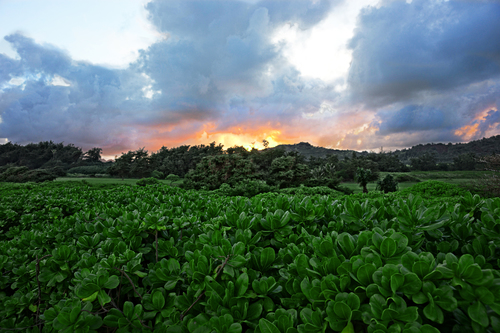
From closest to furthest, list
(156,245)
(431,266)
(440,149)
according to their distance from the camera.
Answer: (431,266), (156,245), (440,149)

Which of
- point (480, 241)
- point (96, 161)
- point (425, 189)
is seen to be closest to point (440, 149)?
point (425, 189)

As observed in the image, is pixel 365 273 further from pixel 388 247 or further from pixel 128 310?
pixel 128 310

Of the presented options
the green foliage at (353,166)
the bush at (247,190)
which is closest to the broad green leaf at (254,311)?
the bush at (247,190)

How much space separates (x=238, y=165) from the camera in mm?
20984

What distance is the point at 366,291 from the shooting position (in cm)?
88

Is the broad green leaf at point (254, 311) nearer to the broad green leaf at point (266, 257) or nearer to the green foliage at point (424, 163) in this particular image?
the broad green leaf at point (266, 257)

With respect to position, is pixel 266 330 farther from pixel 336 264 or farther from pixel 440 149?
pixel 440 149

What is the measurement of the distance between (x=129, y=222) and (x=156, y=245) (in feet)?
1.26

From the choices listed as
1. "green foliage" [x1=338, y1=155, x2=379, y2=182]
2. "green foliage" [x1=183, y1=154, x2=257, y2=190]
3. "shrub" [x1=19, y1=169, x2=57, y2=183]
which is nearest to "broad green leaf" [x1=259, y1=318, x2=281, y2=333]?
"green foliage" [x1=183, y1=154, x2=257, y2=190]

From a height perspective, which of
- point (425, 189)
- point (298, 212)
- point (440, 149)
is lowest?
point (425, 189)

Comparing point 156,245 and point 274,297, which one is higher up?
point 156,245

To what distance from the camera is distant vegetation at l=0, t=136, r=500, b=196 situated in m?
20.3

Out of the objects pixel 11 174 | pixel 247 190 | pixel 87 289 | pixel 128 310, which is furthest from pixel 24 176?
pixel 128 310

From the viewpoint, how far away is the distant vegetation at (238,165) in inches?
800
